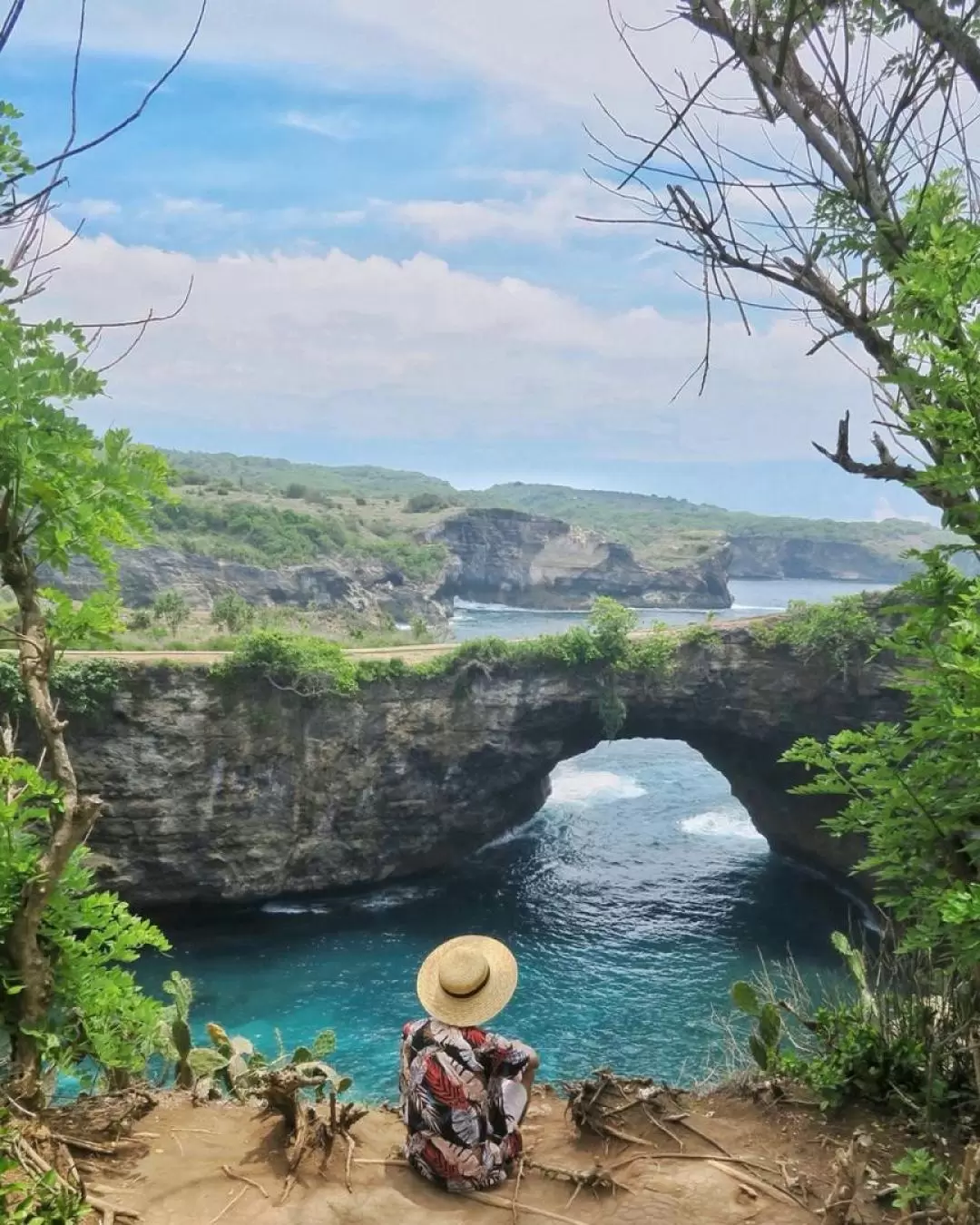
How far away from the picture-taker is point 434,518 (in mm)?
69688

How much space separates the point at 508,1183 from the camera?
3.89 m

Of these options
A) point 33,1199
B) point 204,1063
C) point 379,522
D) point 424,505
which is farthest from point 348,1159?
point 424,505

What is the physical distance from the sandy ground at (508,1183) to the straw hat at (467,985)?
0.77 metres

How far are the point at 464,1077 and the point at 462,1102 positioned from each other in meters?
0.11

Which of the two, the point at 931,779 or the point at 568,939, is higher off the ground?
the point at 931,779

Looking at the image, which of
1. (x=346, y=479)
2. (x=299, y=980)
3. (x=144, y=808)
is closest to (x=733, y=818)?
(x=299, y=980)

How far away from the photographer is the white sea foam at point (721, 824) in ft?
87.4

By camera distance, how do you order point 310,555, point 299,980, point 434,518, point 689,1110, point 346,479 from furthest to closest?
point 346,479, point 434,518, point 310,555, point 299,980, point 689,1110

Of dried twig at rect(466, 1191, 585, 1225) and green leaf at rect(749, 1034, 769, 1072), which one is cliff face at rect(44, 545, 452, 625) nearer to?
green leaf at rect(749, 1034, 769, 1072)

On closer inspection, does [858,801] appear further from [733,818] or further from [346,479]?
[346,479]

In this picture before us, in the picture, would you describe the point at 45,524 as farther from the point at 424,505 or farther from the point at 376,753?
the point at 424,505

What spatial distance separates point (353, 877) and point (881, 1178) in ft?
61.1

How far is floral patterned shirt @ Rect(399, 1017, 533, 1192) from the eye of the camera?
3.73 meters

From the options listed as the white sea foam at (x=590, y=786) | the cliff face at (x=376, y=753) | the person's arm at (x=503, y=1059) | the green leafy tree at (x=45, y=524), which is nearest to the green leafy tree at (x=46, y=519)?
the green leafy tree at (x=45, y=524)
